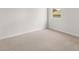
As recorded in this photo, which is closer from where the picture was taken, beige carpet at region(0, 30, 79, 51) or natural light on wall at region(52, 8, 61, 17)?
natural light on wall at region(52, 8, 61, 17)

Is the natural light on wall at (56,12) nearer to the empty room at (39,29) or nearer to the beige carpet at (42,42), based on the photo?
the empty room at (39,29)

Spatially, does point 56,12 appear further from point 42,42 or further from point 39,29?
point 42,42

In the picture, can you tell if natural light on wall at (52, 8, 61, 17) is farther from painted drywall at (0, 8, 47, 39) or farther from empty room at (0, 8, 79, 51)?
painted drywall at (0, 8, 47, 39)

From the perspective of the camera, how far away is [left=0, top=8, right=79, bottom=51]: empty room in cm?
150

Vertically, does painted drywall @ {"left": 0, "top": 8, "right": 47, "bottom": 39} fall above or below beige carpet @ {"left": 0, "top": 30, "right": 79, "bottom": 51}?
above

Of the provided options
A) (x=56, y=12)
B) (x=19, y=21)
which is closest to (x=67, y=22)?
(x=56, y=12)

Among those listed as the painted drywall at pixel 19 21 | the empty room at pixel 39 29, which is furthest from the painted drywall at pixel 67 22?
the painted drywall at pixel 19 21

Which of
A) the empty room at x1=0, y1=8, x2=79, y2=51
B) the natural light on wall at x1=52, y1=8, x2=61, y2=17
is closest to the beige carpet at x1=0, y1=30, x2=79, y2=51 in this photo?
the empty room at x1=0, y1=8, x2=79, y2=51
